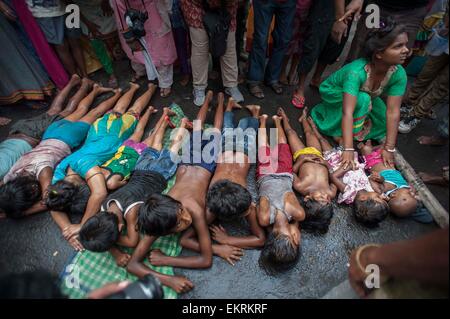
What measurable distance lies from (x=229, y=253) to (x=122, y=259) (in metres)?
0.91

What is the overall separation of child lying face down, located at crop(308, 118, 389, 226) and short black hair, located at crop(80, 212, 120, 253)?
2127 millimetres

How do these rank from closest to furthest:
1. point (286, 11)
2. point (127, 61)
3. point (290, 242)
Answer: point (290, 242) → point (286, 11) → point (127, 61)

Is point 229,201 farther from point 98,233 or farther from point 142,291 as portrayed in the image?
point 98,233

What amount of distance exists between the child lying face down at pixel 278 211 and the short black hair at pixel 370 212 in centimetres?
60

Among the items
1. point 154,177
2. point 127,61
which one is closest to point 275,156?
point 154,177

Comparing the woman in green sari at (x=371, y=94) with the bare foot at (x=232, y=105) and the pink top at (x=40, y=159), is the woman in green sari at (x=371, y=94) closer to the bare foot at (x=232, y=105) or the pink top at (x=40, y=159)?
the bare foot at (x=232, y=105)

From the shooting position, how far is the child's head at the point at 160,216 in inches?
78.4

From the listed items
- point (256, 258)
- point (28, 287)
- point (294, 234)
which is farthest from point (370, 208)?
point (28, 287)

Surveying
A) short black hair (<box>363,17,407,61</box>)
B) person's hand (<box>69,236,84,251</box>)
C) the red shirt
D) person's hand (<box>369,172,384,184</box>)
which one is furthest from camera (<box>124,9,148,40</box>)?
person's hand (<box>369,172,384,184</box>)

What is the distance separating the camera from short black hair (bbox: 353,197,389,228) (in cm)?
243

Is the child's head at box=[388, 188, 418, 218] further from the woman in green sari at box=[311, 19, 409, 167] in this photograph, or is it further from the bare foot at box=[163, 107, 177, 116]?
the bare foot at box=[163, 107, 177, 116]

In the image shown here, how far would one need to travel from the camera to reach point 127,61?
4.30 m
